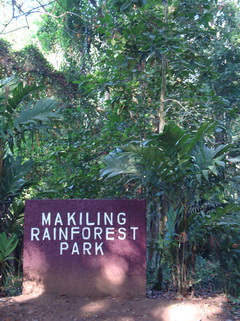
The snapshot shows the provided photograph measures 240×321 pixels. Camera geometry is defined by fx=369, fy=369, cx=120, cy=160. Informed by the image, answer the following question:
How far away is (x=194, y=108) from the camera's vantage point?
286 inches

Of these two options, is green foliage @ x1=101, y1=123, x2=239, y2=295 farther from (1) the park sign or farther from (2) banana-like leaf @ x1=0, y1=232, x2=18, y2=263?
(2) banana-like leaf @ x1=0, y1=232, x2=18, y2=263

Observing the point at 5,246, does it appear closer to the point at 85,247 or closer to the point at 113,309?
the point at 85,247

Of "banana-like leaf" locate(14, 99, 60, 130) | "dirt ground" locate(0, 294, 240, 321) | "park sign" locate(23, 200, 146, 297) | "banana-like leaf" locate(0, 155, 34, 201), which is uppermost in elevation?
"banana-like leaf" locate(14, 99, 60, 130)

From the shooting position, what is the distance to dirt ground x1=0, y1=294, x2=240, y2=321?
4914 mm

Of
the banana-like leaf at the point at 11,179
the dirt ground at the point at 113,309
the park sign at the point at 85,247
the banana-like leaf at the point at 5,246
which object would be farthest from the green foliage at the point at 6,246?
the banana-like leaf at the point at 11,179

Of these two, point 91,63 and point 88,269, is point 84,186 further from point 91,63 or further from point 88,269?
point 91,63

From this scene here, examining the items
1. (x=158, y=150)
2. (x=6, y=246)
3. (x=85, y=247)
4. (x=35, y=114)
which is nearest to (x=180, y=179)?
(x=158, y=150)

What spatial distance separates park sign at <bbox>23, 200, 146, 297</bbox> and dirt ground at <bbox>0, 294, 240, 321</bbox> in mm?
187

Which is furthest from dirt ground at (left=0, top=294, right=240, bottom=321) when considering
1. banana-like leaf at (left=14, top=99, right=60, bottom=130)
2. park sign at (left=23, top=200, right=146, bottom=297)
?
banana-like leaf at (left=14, top=99, right=60, bottom=130)

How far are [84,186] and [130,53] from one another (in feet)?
9.17

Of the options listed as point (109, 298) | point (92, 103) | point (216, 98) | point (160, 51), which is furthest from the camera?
point (92, 103)

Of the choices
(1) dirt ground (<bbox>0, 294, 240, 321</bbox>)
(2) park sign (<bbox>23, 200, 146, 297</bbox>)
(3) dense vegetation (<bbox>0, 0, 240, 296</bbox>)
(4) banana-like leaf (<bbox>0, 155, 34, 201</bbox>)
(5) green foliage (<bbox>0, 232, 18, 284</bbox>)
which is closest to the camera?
(1) dirt ground (<bbox>0, 294, 240, 321</bbox>)

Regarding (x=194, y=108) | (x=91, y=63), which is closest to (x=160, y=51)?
(x=194, y=108)

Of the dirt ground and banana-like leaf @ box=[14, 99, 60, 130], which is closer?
the dirt ground
